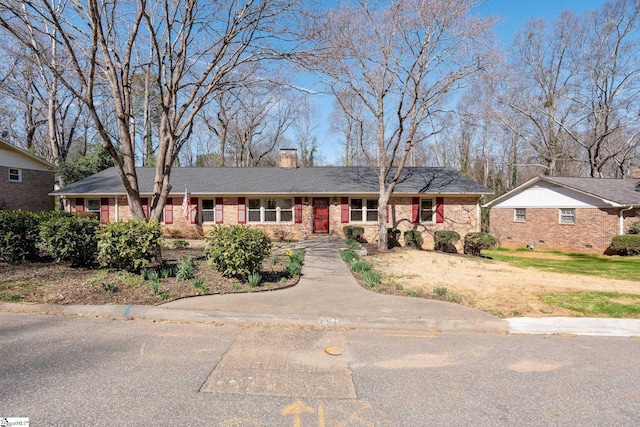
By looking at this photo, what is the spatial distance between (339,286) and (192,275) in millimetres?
3481

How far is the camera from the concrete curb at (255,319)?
507 cm

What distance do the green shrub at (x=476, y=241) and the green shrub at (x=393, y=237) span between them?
3.50m

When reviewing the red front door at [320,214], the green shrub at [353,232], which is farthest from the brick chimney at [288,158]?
the green shrub at [353,232]

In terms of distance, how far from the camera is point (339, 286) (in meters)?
7.30

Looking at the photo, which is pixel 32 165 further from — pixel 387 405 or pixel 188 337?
pixel 387 405

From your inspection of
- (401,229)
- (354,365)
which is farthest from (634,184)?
(354,365)

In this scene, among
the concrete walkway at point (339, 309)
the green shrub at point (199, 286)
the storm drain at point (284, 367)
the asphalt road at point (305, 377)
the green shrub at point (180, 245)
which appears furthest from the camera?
the green shrub at point (180, 245)

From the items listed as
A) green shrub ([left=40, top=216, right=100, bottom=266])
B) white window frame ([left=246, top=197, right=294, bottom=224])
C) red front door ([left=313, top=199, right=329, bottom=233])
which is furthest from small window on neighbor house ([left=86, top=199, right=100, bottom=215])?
red front door ([left=313, top=199, right=329, bottom=233])

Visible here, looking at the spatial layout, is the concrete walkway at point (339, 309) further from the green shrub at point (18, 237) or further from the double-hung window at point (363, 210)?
the double-hung window at point (363, 210)

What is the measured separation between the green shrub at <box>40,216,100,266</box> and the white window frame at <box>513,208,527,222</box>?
76.4 feet

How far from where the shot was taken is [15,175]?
65.5 ft

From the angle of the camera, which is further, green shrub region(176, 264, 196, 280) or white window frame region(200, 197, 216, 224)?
white window frame region(200, 197, 216, 224)

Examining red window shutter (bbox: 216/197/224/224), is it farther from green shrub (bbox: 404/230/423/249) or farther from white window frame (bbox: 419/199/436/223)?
white window frame (bbox: 419/199/436/223)

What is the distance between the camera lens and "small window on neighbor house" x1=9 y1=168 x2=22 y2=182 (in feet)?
64.6
